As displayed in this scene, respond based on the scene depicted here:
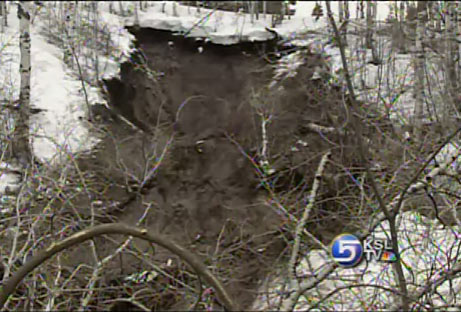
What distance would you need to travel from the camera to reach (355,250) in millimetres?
2318

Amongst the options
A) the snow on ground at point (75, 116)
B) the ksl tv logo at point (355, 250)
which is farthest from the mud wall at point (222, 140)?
the ksl tv logo at point (355, 250)

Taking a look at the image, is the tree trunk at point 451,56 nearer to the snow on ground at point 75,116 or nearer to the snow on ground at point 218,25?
the snow on ground at point 75,116

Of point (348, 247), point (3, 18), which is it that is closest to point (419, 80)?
point (348, 247)

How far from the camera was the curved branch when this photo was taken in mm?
662

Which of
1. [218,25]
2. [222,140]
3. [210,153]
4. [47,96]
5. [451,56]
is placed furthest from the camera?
[218,25]

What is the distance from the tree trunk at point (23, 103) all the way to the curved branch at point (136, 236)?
215cm

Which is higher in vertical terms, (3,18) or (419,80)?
(3,18)

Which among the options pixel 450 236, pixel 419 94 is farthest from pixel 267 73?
pixel 450 236

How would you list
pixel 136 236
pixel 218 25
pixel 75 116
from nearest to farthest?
pixel 136 236 < pixel 75 116 < pixel 218 25

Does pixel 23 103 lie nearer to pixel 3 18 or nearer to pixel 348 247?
pixel 3 18

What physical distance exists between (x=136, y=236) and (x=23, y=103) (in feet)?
8.19

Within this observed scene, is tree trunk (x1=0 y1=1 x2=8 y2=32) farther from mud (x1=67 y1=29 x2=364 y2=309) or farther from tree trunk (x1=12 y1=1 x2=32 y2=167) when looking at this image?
mud (x1=67 y1=29 x2=364 y2=309)

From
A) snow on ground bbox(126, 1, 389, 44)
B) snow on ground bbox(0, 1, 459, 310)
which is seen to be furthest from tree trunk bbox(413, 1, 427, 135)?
snow on ground bbox(126, 1, 389, 44)

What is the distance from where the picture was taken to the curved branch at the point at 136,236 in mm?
662
